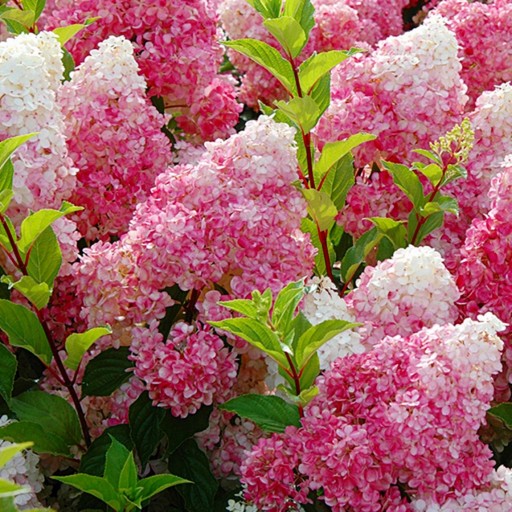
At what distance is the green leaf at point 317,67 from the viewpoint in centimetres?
148

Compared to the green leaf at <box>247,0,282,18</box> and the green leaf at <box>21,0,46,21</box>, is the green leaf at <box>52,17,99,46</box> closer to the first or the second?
the green leaf at <box>21,0,46,21</box>

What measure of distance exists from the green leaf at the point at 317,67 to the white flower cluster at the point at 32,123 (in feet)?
1.21

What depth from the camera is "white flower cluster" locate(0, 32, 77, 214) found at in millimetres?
1414

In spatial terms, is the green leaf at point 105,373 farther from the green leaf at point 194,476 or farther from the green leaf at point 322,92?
the green leaf at point 322,92

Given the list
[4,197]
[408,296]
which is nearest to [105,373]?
[4,197]

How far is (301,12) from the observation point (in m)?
1.57

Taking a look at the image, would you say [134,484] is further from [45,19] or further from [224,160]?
[45,19]

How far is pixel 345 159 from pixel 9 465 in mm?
687

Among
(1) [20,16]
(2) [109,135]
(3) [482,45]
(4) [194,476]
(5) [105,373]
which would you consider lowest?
(4) [194,476]

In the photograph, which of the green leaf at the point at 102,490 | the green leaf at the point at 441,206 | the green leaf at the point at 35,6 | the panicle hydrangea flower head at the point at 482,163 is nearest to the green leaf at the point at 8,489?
the green leaf at the point at 102,490

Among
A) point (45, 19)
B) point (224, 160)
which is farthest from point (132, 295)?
point (45, 19)

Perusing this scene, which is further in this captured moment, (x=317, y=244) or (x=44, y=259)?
(x=317, y=244)

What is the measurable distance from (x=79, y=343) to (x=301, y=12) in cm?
62

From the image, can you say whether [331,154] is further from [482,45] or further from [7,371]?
[482,45]
